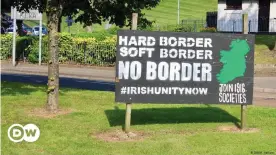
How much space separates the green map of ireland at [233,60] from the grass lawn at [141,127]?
3.70ft

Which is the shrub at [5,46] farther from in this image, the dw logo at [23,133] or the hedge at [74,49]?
the dw logo at [23,133]

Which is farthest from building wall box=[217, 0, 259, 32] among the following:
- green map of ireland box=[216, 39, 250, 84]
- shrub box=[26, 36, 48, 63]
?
green map of ireland box=[216, 39, 250, 84]

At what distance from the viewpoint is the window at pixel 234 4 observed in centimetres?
3594

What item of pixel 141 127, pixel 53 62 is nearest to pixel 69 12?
pixel 53 62

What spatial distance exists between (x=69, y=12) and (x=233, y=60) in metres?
6.73

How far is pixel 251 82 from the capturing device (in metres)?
10.1

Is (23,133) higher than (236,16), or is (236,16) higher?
(236,16)

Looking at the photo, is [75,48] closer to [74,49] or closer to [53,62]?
[74,49]

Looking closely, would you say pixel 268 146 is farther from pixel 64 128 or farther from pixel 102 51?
pixel 102 51

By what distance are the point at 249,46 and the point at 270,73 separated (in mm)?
15234

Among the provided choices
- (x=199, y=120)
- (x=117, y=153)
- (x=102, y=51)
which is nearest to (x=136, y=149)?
(x=117, y=153)

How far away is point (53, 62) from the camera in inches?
452

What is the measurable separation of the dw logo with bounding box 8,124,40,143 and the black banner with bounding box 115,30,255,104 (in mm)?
1755

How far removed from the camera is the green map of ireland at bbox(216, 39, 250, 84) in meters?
9.89
